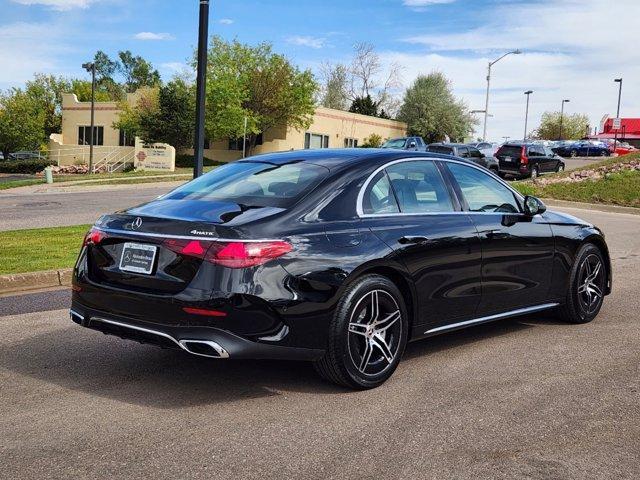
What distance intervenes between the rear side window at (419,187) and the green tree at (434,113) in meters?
63.3

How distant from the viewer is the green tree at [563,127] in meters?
107

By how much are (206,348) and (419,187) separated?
217cm

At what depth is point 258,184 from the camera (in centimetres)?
521

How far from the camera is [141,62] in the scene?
13225 centimetres

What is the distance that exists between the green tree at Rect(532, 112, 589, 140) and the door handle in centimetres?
10731

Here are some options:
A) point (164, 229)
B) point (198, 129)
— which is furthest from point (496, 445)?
point (198, 129)

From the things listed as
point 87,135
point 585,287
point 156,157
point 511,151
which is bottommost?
point 585,287

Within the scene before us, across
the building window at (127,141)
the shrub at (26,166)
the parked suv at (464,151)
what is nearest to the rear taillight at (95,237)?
the parked suv at (464,151)

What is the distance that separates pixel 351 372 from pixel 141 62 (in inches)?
5339

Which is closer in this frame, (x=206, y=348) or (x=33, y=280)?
(x=206, y=348)

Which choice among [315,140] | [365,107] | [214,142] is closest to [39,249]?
[214,142]

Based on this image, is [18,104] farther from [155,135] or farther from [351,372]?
[351,372]

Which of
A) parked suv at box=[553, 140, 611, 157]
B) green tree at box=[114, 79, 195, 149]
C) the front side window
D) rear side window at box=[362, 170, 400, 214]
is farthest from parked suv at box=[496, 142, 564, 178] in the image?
rear side window at box=[362, 170, 400, 214]

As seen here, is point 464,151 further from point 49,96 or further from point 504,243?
point 49,96
